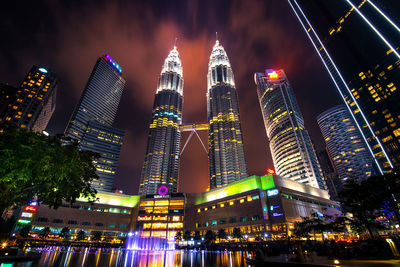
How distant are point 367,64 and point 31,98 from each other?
203 metres

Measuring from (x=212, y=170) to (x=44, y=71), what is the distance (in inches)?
6166

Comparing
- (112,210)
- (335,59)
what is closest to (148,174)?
(112,210)

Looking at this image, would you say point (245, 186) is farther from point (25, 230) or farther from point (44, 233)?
point (25, 230)

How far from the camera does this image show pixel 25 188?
1708 centimetres

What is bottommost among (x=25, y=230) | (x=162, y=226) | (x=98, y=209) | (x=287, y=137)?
(x=25, y=230)

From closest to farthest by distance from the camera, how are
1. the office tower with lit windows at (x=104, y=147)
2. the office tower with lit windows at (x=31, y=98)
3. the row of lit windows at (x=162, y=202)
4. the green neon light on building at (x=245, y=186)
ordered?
A: 1. the green neon light on building at (x=245, y=186)
2. the row of lit windows at (x=162, y=202)
3. the office tower with lit windows at (x=31, y=98)
4. the office tower with lit windows at (x=104, y=147)

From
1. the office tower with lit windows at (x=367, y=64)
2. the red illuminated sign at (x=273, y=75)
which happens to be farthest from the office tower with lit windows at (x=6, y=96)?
the red illuminated sign at (x=273, y=75)

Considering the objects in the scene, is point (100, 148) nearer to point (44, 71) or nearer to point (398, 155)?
point (44, 71)

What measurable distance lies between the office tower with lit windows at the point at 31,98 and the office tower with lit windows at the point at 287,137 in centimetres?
17360

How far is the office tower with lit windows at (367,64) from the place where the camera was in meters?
86.1

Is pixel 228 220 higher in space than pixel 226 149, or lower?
lower

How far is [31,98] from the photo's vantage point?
127938 millimetres

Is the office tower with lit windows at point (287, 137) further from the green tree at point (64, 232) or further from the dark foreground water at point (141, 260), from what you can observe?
the green tree at point (64, 232)

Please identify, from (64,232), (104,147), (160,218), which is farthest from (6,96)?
(160,218)
